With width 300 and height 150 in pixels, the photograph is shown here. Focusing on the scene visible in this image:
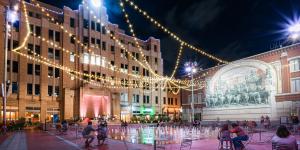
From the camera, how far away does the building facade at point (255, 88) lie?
38.4 meters

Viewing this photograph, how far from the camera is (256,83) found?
43.0 m

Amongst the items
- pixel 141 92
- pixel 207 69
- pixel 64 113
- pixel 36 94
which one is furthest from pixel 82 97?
pixel 207 69

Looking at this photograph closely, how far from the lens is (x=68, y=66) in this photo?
54156 mm

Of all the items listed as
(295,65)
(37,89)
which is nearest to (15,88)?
(37,89)

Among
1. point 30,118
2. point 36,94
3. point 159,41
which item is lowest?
point 30,118

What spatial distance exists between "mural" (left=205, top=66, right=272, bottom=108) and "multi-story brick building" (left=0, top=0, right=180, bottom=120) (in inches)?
390

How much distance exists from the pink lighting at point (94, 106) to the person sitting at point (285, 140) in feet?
157

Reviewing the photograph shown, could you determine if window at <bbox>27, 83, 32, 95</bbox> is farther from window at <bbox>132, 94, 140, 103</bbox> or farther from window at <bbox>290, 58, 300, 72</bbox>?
window at <bbox>290, 58, 300, 72</bbox>

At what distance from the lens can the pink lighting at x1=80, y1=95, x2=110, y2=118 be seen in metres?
54.5

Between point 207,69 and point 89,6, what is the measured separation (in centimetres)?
2410

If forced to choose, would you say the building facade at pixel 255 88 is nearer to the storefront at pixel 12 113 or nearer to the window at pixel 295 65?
the window at pixel 295 65

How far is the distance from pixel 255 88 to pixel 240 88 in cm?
287

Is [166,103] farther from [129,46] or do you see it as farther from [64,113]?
[64,113]

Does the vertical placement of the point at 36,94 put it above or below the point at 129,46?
below
